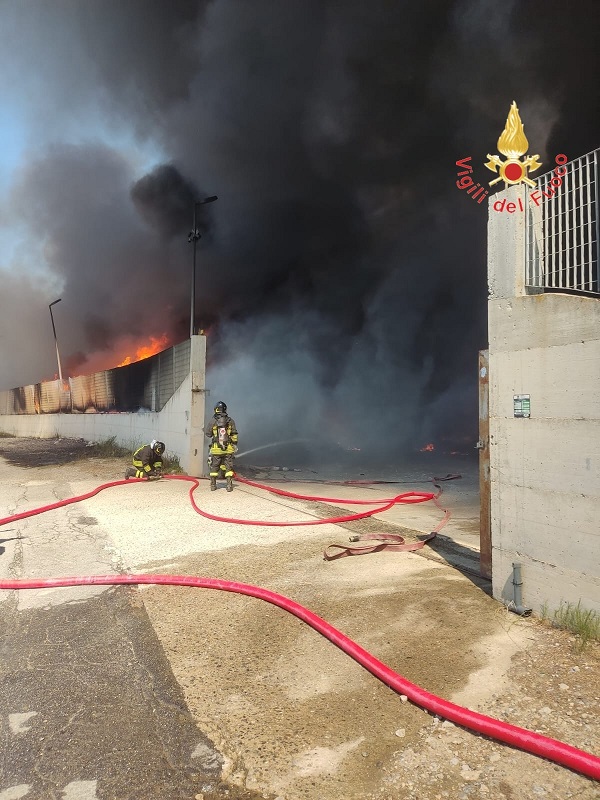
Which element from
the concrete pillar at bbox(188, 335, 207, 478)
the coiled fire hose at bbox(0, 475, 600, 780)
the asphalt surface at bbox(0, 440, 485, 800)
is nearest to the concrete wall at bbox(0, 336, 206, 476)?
the concrete pillar at bbox(188, 335, 207, 478)

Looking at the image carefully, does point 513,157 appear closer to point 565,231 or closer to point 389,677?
point 565,231

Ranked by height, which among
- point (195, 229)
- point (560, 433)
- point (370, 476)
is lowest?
point (370, 476)

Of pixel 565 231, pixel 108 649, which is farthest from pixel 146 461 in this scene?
pixel 565 231

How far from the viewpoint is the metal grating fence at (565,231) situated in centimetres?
365

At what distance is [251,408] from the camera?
101 feet

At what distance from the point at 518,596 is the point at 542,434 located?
123 cm

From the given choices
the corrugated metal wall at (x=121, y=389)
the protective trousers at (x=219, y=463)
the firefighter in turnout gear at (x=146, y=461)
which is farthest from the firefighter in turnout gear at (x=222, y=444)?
the corrugated metal wall at (x=121, y=389)

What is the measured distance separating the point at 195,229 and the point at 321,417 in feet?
65.5

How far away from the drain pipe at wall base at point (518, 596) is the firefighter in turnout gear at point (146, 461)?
9.02 m

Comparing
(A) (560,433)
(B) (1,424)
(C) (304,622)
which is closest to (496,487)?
(A) (560,433)

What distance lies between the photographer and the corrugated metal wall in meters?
13.5

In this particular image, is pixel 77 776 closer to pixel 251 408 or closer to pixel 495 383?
pixel 495 383

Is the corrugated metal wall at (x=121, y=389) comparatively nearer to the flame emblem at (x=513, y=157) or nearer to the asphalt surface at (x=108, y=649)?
the asphalt surface at (x=108, y=649)

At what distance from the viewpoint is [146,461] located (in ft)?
36.9
